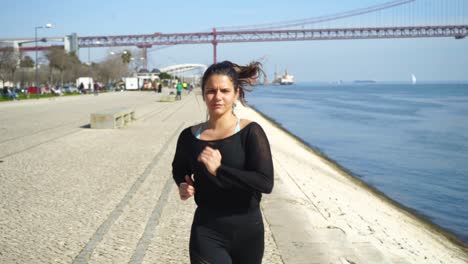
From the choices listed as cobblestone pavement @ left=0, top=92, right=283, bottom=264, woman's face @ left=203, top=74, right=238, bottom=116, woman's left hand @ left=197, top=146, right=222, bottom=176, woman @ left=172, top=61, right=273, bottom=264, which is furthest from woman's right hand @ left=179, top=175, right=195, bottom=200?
cobblestone pavement @ left=0, top=92, right=283, bottom=264

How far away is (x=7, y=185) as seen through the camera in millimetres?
7656

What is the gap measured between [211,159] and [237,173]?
0.12 m

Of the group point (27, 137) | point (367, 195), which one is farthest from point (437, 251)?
point (27, 137)

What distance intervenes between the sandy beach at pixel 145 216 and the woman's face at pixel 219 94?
220cm

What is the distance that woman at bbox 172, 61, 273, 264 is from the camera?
238 centimetres

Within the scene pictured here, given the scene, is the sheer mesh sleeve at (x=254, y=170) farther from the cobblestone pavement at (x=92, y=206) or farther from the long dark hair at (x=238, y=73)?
the cobblestone pavement at (x=92, y=206)

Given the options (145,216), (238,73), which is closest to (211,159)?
(238,73)

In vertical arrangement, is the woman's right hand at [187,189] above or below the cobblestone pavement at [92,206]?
above

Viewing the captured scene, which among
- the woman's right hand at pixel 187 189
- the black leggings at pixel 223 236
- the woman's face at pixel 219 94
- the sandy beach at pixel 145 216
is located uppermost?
the woman's face at pixel 219 94

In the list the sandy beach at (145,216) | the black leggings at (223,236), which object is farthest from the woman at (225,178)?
the sandy beach at (145,216)

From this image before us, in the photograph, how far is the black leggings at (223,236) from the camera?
7.96 feet

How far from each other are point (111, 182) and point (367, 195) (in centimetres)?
504

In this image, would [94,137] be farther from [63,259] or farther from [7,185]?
[63,259]

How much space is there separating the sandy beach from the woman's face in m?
2.20
